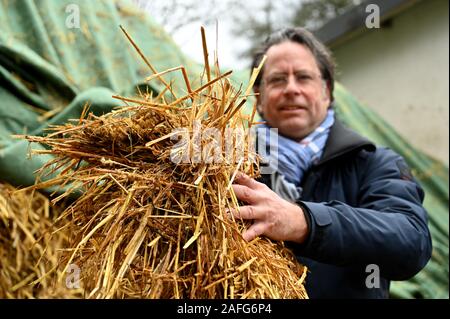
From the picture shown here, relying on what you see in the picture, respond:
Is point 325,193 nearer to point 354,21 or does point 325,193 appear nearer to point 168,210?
point 168,210

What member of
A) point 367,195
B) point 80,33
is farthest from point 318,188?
point 80,33

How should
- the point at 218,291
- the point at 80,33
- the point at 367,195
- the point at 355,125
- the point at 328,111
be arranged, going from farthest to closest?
the point at 355,125 → the point at 80,33 → the point at 328,111 → the point at 367,195 → the point at 218,291

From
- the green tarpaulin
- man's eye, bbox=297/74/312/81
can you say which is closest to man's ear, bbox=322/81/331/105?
man's eye, bbox=297/74/312/81

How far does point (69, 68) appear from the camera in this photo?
284 cm

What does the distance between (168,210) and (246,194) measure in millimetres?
225

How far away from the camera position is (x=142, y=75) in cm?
312

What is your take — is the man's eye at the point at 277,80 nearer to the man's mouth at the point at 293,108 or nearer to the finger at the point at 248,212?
Result: the man's mouth at the point at 293,108

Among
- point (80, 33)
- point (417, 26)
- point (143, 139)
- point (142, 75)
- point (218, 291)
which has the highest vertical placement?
point (417, 26)

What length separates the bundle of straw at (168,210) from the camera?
1.30 meters

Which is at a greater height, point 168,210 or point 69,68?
point 69,68

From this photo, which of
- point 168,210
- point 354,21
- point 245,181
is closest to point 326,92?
point 245,181

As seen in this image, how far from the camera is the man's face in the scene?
212 centimetres

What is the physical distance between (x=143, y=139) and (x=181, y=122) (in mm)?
106

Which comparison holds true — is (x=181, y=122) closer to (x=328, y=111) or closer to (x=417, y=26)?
(x=328, y=111)
